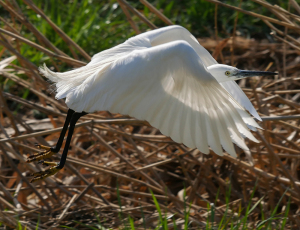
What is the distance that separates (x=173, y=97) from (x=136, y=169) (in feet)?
3.14

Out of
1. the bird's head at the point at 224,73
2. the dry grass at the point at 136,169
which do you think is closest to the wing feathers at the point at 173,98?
the bird's head at the point at 224,73

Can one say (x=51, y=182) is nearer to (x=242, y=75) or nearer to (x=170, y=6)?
(x=242, y=75)

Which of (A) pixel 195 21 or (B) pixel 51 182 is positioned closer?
(B) pixel 51 182

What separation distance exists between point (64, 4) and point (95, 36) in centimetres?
76

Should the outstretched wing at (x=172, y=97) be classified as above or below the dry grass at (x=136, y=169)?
above

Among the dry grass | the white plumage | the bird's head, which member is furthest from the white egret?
the dry grass

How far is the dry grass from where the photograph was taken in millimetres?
2707

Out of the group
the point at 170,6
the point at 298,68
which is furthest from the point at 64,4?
the point at 298,68

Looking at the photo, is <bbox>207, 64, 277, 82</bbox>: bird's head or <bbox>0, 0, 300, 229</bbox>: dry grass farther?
<bbox>0, 0, 300, 229</bbox>: dry grass

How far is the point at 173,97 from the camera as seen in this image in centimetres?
214

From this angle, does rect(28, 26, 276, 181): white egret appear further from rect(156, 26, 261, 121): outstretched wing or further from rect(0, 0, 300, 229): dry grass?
rect(0, 0, 300, 229): dry grass

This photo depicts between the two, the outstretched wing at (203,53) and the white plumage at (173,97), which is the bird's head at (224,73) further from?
the white plumage at (173,97)

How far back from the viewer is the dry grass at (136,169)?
8.88ft

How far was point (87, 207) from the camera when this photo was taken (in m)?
2.83
